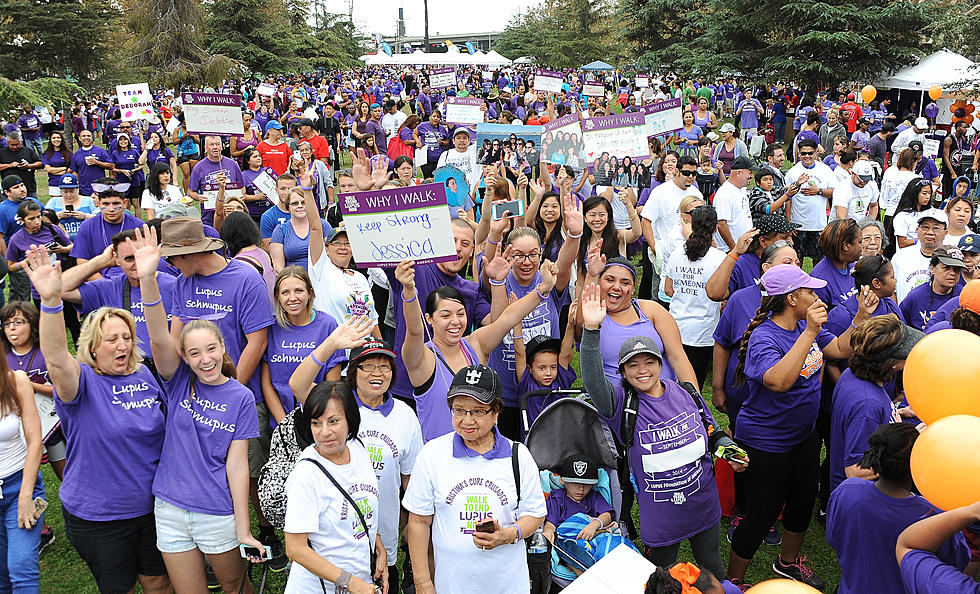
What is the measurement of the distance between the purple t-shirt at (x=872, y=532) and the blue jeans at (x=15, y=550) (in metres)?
3.80

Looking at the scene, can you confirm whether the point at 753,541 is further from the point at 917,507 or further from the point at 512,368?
the point at 512,368

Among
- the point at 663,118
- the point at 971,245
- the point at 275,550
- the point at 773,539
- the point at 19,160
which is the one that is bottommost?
the point at 773,539

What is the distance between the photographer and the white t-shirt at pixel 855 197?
883cm

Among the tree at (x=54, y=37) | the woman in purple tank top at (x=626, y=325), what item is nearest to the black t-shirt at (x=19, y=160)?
the tree at (x=54, y=37)

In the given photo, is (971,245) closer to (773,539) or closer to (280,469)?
(773,539)

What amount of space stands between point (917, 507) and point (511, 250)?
2.84m

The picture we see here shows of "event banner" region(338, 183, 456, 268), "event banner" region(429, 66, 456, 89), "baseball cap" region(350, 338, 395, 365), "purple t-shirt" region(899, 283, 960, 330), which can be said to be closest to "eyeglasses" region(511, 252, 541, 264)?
"event banner" region(338, 183, 456, 268)

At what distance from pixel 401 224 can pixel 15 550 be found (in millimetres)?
2587

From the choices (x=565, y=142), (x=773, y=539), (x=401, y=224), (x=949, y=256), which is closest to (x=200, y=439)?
(x=401, y=224)

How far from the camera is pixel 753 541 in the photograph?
14.3ft

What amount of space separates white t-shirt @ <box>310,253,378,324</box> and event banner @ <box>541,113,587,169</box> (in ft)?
12.8

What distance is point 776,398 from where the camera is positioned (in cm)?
422

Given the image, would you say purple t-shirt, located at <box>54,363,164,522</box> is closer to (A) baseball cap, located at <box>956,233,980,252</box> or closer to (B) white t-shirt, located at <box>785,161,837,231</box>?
(A) baseball cap, located at <box>956,233,980,252</box>

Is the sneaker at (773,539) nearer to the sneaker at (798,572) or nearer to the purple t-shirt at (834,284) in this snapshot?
the sneaker at (798,572)
